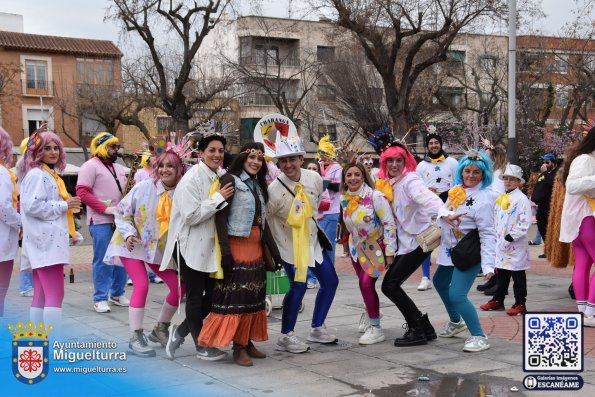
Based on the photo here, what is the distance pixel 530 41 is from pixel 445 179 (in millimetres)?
24946

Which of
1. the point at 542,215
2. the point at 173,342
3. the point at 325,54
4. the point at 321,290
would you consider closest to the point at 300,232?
the point at 321,290

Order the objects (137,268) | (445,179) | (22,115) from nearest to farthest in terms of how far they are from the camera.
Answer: (137,268) < (445,179) < (22,115)

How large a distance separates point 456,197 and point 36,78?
134 feet

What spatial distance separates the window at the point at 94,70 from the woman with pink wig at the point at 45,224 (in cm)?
3777

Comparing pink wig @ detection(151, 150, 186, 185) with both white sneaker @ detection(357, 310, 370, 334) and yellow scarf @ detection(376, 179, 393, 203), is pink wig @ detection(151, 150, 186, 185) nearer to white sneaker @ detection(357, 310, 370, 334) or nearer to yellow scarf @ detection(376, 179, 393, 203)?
yellow scarf @ detection(376, 179, 393, 203)

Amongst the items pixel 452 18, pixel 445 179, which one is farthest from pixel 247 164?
pixel 452 18

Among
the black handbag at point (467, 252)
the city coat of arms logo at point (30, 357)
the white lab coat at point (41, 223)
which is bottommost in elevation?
the city coat of arms logo at point (30, 357)

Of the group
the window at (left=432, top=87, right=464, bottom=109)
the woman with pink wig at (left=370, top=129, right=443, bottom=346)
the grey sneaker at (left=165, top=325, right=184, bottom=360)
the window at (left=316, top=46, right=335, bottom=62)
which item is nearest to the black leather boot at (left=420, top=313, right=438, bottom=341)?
the woman with pink wig at (left=370, top=129, right=443, bottom=346)

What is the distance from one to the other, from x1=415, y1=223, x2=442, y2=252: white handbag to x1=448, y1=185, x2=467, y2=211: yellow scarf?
0.23 meters

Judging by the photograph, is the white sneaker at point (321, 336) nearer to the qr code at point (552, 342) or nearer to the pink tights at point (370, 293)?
the pink tights at point (370, 293)

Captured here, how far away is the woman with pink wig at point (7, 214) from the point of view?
606cm

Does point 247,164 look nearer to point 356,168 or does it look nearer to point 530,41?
point 356,168

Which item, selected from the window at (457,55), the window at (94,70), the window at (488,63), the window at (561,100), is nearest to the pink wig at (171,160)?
the window at (457,55)

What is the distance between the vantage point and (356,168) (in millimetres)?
6434
